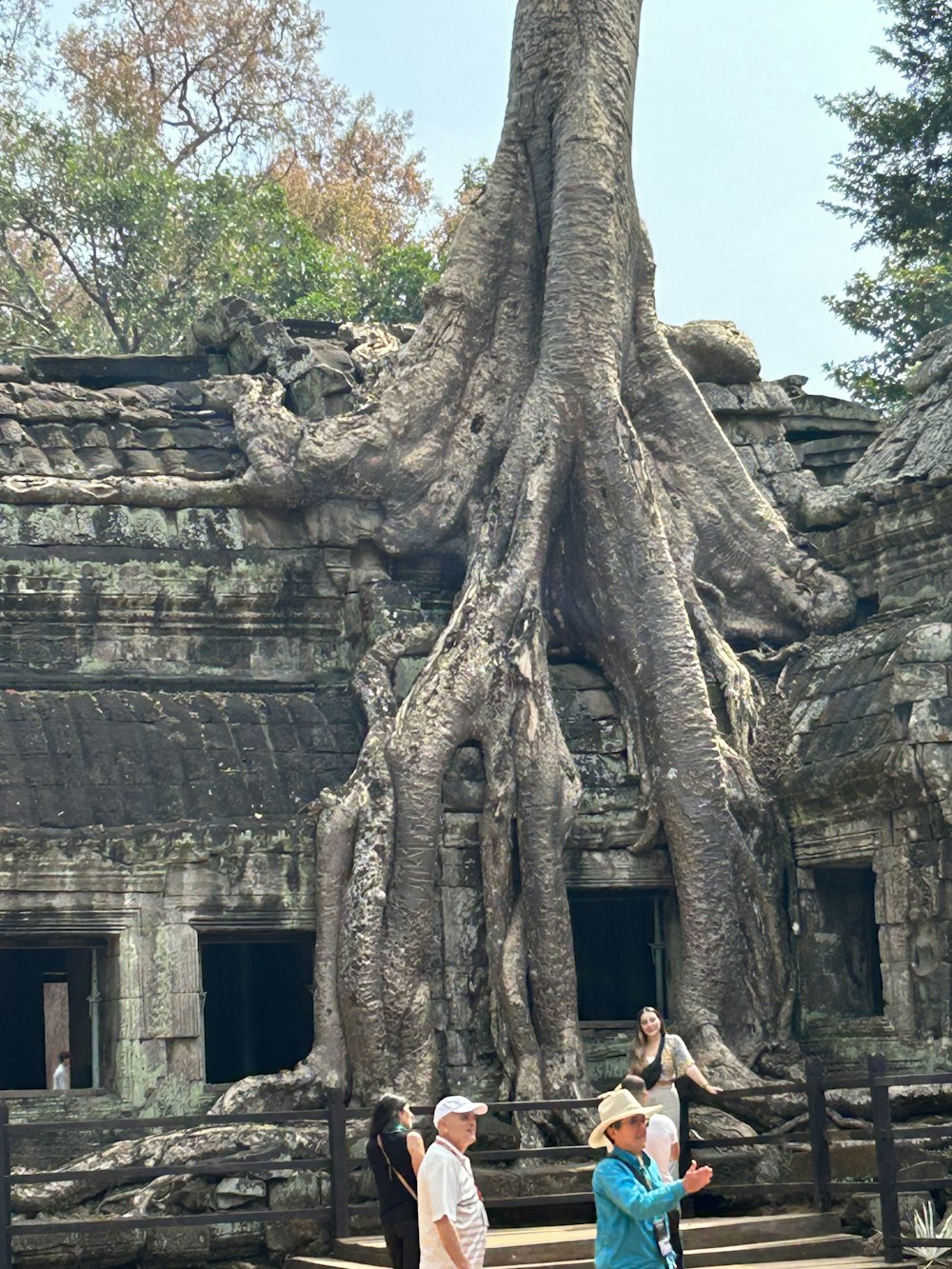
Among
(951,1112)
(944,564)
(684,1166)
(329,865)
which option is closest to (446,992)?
(329,865)

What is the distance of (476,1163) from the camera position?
11.8 meters

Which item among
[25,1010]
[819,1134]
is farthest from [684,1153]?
[25,1010]

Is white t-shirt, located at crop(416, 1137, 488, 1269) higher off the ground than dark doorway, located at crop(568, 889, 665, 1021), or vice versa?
dark doorway, located at crop(568, 889, 665, 1021)

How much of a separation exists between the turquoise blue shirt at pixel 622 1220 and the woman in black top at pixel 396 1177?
1.52 meters

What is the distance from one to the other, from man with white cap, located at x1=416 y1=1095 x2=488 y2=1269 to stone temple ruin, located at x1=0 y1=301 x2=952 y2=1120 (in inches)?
184

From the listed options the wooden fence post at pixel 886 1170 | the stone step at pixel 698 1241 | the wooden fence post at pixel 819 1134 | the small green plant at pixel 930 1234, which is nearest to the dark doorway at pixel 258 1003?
the stone step at pixel 698 1241

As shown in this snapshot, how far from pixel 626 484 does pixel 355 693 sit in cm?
212

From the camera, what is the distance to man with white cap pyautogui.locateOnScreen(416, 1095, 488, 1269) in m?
7.64

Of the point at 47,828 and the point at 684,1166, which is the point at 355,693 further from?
the point at 684,1166

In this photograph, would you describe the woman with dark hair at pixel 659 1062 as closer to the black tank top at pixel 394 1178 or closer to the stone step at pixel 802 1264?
the stone step at pixel 802 1264

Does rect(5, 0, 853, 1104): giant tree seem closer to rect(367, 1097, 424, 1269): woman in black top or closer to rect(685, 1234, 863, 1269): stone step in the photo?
rect(685, 1234, 863, 1269): stone step

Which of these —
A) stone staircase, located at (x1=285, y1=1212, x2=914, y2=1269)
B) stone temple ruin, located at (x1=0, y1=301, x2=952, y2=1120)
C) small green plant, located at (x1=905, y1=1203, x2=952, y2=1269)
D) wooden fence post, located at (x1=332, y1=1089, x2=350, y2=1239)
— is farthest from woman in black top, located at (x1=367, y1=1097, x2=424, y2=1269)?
stone temple ruin, located at (x1=0, y1=301, x2=952, y2=1120)

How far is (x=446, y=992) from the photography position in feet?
41.4

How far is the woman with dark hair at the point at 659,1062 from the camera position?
1013 centimetres
